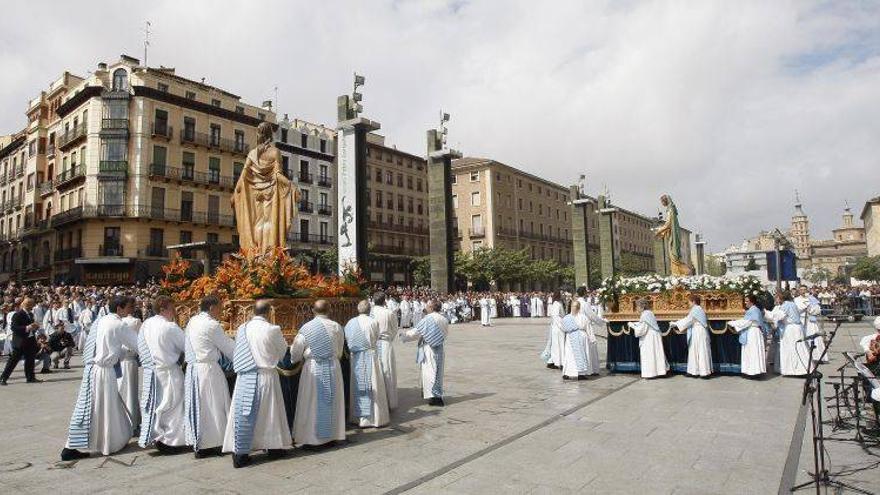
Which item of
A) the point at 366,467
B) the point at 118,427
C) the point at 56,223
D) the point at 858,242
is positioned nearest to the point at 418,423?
the point at 366,467

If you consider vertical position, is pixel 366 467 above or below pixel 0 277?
below

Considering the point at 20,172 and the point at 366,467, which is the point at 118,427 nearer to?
the point at 366,467

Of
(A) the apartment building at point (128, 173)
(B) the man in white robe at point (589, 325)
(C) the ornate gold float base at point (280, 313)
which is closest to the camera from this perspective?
(C) the ornate gold float base at point (280, 313)

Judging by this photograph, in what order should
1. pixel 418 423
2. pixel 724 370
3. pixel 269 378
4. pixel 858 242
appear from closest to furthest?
1. pixel 269 378
2. pixel 418 423
3. pixel 724 370
4. pixel 858 242

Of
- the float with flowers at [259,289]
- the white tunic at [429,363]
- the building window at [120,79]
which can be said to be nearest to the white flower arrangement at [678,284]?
the white tunic at [429,363]

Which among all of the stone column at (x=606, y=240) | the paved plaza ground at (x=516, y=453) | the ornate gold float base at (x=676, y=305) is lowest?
the paved plaza ground at (x=516, y=453)

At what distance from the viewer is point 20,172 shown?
48688 millimetres

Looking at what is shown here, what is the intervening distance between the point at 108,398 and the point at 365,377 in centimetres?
313

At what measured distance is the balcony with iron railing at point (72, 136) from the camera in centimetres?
3928

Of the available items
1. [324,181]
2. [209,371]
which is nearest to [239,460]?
[209,371]

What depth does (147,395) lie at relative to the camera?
6598 mm

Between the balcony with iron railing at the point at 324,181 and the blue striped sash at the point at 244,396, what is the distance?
1912 inches

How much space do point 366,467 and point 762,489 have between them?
3746 millimetres

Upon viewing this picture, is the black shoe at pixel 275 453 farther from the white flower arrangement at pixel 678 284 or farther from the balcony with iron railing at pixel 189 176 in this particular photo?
the balcony with iron railing at pixel 189 176
